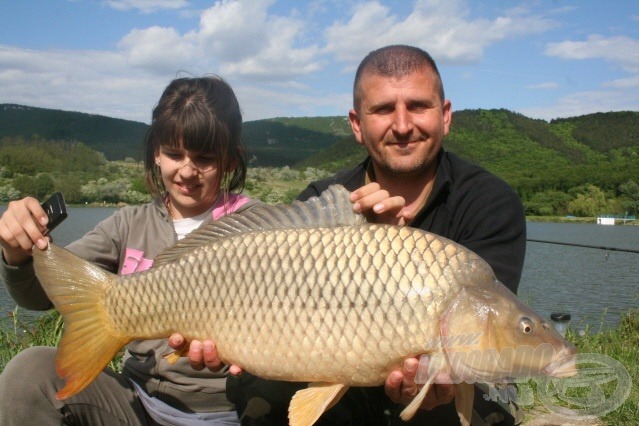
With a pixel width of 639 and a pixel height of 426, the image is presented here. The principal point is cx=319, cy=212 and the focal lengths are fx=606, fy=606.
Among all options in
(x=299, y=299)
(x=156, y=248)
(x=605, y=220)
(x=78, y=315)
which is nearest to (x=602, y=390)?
(x=299, y=299)

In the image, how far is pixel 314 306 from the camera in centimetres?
155

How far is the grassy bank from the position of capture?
2.68 metres

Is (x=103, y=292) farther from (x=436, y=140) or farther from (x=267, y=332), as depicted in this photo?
(x=436, y=140)

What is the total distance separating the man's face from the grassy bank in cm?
139

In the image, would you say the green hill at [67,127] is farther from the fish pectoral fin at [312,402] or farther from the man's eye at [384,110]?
the fish pectoral fin at [312,402]

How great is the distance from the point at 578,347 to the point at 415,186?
7.75 feet

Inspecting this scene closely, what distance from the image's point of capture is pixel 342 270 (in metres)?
1.55

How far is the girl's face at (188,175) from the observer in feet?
7.48

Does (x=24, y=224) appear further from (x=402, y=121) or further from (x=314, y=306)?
(x=402, y=121)

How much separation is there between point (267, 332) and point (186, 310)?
0.26 metres

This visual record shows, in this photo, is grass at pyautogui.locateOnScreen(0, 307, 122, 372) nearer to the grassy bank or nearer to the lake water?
the grassy bank

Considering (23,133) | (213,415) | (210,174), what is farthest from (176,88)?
(23,133)

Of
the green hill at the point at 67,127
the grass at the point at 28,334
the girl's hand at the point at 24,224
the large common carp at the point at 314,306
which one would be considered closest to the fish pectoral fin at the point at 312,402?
the large common carp at the point at 314,306

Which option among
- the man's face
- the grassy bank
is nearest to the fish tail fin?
the man's face
